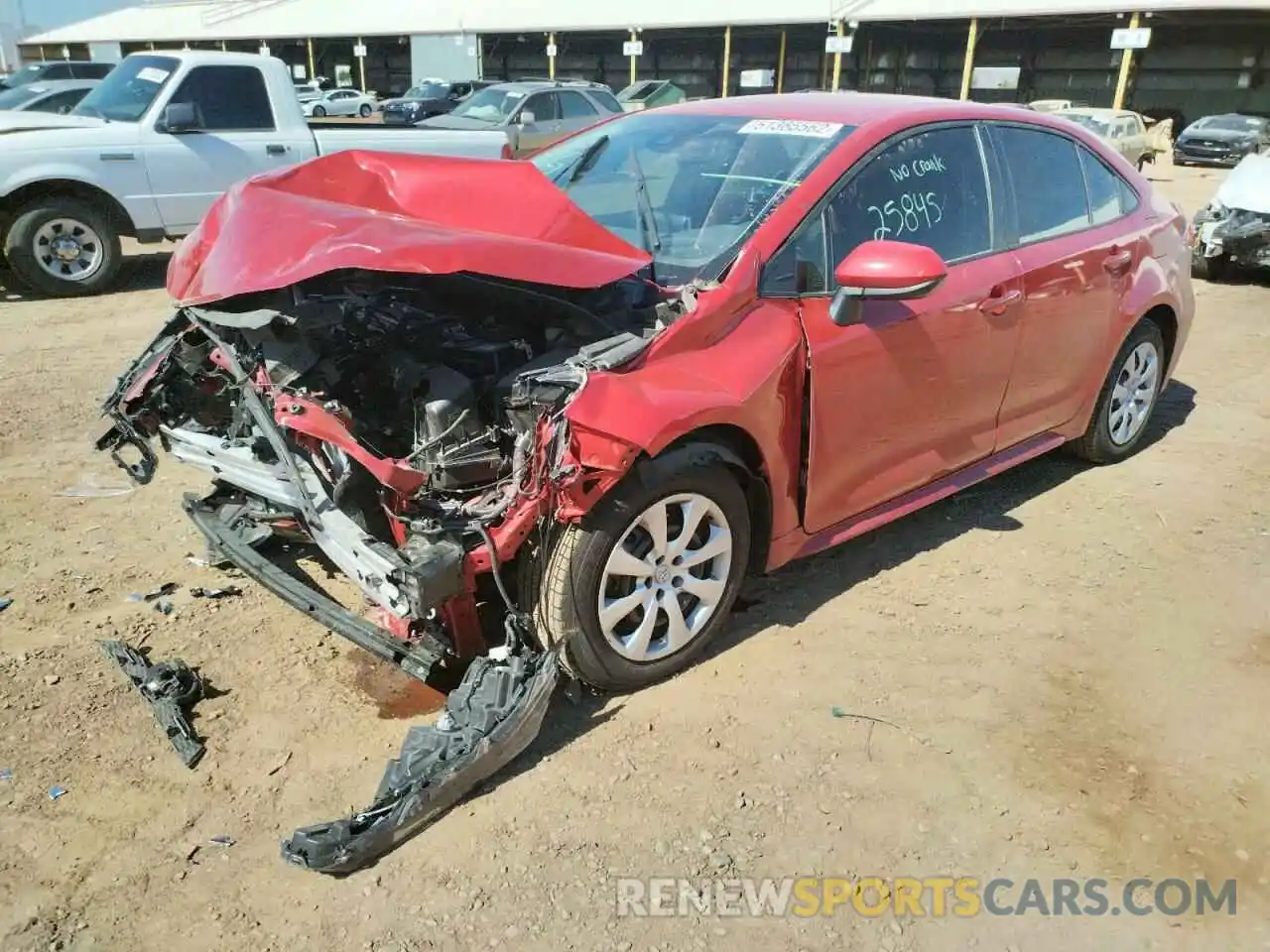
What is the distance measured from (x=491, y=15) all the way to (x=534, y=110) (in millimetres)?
25672

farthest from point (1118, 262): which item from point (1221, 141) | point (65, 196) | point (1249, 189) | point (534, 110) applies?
point (1221, 141)

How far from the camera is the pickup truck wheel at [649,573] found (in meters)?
2.92

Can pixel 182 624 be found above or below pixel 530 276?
below

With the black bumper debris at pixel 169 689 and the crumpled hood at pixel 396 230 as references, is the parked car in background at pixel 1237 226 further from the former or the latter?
the black bumper debris at pixel 169 689

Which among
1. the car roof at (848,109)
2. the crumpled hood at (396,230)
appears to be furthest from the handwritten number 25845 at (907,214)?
the crumpled hood at (396,230)

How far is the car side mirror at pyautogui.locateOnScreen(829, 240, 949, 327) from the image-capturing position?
3.05 meters

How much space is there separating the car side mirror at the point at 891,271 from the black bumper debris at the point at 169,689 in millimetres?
2486

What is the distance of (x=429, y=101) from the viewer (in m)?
25.6

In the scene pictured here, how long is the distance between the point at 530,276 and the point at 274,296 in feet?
3.33

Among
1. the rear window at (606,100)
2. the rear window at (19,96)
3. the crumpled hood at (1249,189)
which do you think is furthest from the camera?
the rear window at (606,100)

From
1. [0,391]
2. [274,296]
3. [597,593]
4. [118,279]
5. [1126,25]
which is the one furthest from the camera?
[1126,25]

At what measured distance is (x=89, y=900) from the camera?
95.7 inches

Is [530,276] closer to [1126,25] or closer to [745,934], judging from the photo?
[745,934]

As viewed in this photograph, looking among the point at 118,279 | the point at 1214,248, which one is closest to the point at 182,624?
the point at 118,279
